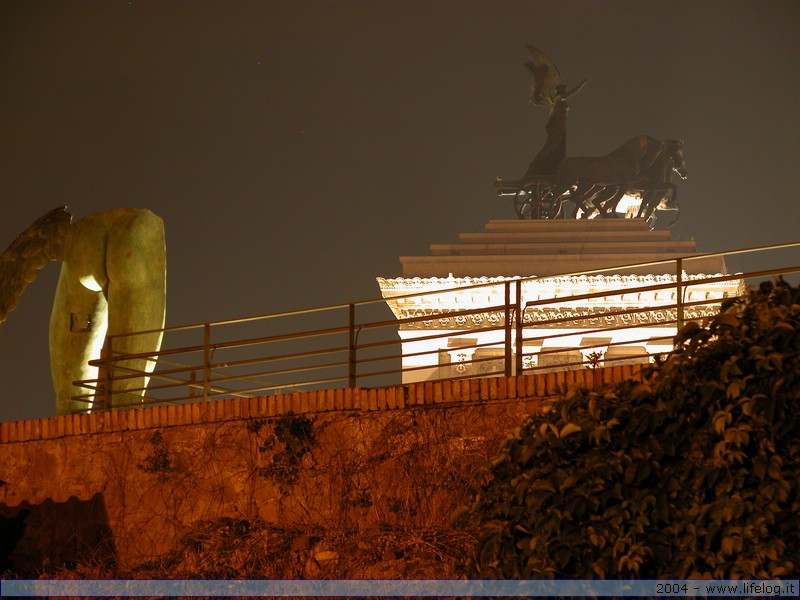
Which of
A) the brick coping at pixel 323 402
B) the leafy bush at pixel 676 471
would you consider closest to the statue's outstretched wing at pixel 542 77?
the brick coping at pixel 323 402

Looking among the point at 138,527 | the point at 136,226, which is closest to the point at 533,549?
the point at 138,527

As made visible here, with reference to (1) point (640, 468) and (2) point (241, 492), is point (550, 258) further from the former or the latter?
(1) point (640, 468)

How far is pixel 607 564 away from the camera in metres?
6.55

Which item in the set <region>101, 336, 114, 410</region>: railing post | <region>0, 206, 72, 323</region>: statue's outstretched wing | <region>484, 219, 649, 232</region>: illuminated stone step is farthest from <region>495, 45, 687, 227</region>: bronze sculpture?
<region>101, 336, 114, 410</region>: railing post

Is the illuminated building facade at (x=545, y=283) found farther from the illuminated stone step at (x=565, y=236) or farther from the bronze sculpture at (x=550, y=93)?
the bronze sculpture at (x=550, y=93)

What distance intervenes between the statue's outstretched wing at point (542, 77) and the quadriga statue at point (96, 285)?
126 feet

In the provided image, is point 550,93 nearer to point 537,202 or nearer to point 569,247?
point 537,202

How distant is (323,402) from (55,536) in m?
2.66

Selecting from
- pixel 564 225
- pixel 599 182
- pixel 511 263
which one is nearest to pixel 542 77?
pixel 599 182

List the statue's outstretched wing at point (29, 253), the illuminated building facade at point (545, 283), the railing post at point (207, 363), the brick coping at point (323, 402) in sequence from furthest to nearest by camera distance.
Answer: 1. the illuminated building facade at point (545, 283)
2. the statue's outstretched wing at point (29, 253)
3. the railing post at point (207, 363)
4. the brick coping at point (323, 402)

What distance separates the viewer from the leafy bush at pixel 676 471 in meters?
6.27

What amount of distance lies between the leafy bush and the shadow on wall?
4.56m

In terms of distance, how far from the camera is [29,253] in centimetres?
1318

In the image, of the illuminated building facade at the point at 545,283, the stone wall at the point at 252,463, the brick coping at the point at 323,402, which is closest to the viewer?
the brick coping at the point at 323,402
